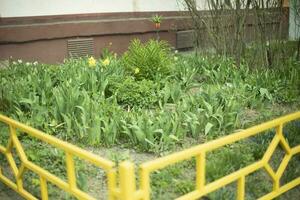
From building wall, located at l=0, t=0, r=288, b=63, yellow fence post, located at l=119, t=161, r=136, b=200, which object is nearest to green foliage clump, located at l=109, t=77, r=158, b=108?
building wall, located at l=0, t=0, r=288, b=63

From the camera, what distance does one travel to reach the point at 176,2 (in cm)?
1131

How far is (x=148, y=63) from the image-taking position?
6.86 meters

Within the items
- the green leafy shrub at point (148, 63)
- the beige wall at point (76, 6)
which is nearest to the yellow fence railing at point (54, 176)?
the green leafy shrub at point (148, 63)

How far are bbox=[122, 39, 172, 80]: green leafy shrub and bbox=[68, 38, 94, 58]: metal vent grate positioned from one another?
2874mm

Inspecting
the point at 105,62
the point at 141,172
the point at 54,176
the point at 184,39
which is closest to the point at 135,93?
the point at 105,62

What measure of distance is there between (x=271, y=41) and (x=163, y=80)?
2.07 m

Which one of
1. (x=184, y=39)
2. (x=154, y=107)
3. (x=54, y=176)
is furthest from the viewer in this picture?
(x=184, y=39)

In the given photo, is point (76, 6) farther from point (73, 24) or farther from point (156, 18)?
point (156, 18)

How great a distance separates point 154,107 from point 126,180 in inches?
133

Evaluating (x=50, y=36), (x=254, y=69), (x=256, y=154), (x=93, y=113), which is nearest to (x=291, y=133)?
(x=256, y=154)

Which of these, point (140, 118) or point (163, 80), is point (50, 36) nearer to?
point (163, 80)

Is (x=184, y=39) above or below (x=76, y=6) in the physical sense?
below

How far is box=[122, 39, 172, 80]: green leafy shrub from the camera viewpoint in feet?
22.5

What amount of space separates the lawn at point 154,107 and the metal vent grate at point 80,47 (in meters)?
2.16
